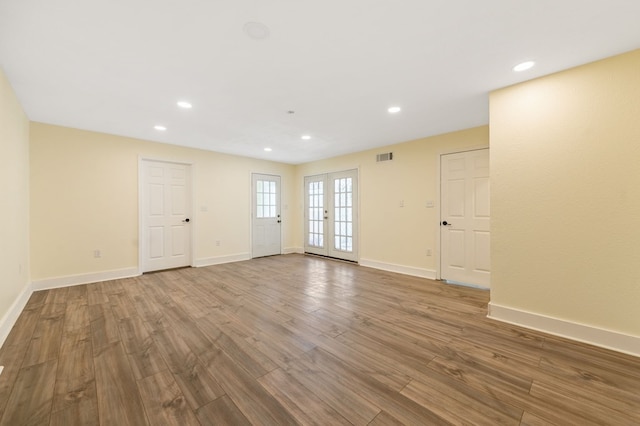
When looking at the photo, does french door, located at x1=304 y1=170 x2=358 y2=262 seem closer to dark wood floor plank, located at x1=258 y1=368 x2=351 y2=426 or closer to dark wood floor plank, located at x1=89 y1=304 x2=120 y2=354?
dark wood floor plank, located at x1=258 y1=368 x2=351 y2=426

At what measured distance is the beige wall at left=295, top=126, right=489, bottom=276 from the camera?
169 inches

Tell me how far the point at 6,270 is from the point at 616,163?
5783 mm

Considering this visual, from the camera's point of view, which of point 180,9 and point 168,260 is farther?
point 168,260

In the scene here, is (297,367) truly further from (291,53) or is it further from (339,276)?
(339,276)

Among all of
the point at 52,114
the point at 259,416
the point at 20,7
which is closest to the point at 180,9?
the point at 20,7

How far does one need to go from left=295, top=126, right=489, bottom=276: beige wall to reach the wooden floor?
1.46 meters

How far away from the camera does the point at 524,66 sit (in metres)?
2.24

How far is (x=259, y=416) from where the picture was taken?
1.43 meters

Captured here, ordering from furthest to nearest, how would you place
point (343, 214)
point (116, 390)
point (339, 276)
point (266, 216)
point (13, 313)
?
point (266, 216), point (343, 214), point (339, 276), point (13, 313), point (116, 390)

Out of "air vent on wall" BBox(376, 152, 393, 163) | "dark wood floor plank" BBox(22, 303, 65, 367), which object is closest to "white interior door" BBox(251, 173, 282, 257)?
"air vent on wall" BBox(376, 152, 393, 163)

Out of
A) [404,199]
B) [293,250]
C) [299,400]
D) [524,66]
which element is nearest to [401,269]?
[404,199]

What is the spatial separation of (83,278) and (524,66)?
253 inches

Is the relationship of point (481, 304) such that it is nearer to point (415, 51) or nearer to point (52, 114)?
point (415, 51)

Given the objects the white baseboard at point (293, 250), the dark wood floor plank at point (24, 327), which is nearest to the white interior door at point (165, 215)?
the dark wood floor plank at point (24, 327)
